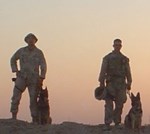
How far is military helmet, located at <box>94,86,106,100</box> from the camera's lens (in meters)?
14.7

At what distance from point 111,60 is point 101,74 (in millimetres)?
476

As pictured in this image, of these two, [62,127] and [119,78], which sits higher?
[119,78]

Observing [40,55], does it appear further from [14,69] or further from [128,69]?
[128,69]

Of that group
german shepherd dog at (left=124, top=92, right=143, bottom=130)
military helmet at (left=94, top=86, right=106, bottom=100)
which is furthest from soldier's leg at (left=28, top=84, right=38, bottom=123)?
german shepherd dog at (left=124, top=92, right=143, bottom=130)

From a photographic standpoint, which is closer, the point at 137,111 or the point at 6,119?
the point at 137,111

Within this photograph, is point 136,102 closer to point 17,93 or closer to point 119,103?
point 119,103

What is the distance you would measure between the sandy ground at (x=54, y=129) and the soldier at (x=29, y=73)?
1.76 feet

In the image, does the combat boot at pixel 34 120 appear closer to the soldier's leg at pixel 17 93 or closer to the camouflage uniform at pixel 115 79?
the soldier's leg at pixel 17 93

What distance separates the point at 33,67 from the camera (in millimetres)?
15438

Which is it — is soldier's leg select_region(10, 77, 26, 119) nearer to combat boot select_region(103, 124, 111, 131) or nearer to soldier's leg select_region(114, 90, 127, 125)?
combat boot select_region(103, 124, 111, 131)

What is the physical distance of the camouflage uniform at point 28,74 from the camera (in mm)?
15383

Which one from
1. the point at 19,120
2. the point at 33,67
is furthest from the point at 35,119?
the point at 33,67

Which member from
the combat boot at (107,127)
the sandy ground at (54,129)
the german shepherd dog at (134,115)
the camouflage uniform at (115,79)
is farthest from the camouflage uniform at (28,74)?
the german shepherd dog at (134,115)

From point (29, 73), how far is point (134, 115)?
3.24 meters
